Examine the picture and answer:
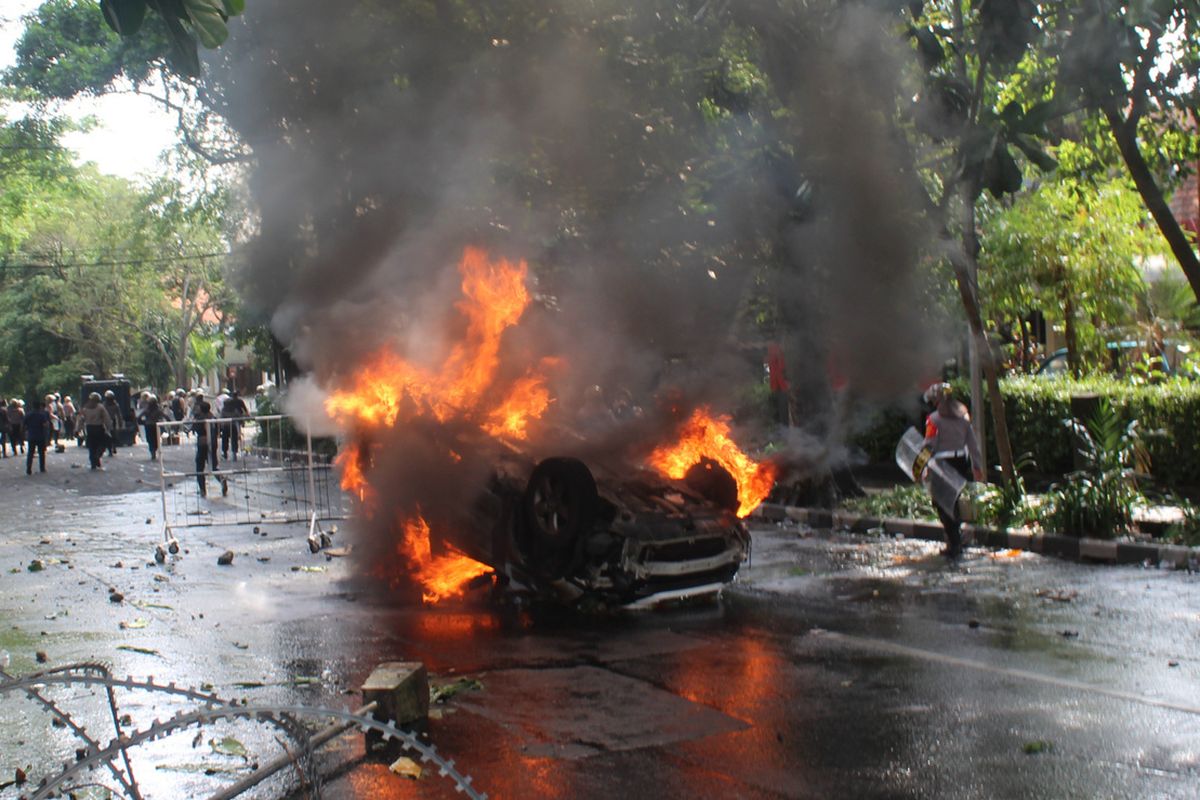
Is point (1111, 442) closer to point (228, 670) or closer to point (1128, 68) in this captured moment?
point (1128, 68)

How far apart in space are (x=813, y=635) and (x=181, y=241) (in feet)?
134

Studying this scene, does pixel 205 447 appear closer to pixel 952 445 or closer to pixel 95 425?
pixel 95 425

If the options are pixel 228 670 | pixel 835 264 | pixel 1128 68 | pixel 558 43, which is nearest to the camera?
pixel 1128 68

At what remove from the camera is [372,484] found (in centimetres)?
984

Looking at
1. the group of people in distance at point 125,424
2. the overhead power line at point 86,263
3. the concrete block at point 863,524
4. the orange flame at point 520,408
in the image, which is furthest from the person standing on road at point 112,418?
the orange flame at point 520,408

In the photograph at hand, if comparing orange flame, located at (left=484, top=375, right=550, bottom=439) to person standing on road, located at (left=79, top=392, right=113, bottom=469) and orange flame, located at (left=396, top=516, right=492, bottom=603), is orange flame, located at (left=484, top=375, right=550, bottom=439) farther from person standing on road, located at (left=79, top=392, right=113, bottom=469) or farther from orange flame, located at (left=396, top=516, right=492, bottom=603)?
person standing on road, located at (left=79, top=392, right=113, bottom=469)

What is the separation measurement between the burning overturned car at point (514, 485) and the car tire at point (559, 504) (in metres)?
0.01

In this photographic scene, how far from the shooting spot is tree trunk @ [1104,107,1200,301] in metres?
9.12

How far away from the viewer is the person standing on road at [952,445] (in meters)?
11.2

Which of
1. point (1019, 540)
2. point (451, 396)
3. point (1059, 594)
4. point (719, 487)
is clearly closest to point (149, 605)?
point (451, 396)

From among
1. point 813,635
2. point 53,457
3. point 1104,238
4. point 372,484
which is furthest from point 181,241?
point 813,635

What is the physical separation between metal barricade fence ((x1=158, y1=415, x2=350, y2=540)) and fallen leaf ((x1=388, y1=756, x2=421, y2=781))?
24.7 ft

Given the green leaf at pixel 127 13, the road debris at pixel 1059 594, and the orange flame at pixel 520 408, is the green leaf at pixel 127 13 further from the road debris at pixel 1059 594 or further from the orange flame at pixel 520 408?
the road debris at pixel 1059 594

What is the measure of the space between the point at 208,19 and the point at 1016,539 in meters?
9.49
